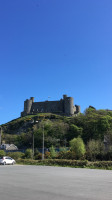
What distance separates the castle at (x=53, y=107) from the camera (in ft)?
407

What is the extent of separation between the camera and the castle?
124 meters

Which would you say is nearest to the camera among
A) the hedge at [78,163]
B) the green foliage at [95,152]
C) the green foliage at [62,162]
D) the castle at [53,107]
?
the hedge at [78,163]

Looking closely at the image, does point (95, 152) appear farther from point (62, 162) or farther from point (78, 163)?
point (78, 163)

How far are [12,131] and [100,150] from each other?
9730cm

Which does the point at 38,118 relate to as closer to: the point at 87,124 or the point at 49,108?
the point at 49,108

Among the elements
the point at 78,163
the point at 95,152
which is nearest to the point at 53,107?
the point at 95,152

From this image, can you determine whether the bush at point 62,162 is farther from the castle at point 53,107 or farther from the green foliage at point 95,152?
the castle at point 53,107

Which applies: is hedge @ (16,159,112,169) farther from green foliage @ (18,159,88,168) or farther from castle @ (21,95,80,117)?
castle @ (21,95,80,117)

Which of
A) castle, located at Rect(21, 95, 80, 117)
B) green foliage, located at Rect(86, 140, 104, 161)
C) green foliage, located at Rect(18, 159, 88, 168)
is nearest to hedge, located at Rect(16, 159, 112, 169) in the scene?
green foliage, located at Rect(18, 159, 88, 168)

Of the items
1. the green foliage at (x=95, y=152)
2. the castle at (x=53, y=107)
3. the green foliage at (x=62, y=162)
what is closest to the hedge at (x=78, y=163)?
the green foliage at (x=62, y=162)

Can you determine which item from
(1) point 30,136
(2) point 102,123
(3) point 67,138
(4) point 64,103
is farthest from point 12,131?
(2) point 102,123

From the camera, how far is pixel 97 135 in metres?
72.7

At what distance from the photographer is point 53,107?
132375mm

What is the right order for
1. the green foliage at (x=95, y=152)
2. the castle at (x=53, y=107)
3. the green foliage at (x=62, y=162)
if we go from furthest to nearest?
the castle at (x=53, y=107), the green foliage at (x=95, y=152), the green foliage at (x=62, y=162)
